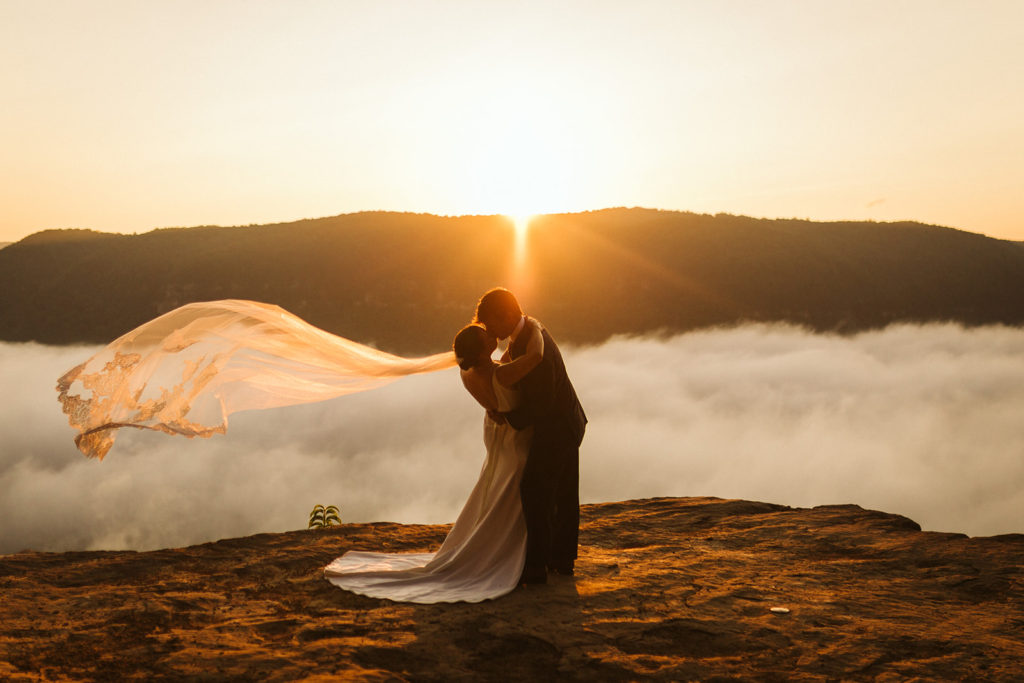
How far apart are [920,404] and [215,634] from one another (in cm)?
21404

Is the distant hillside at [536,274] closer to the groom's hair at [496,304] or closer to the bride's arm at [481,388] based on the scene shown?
the bride's arm at [481,388]

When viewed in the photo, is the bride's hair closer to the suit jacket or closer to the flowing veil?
the suit jacket

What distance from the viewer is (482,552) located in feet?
22.2

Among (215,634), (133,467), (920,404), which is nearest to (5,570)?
(215,634)

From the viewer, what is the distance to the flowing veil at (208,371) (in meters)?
6.98

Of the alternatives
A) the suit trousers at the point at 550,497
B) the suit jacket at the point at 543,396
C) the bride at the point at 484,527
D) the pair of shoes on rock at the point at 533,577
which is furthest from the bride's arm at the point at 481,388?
the pair of shoes on rock at the point at 533,577

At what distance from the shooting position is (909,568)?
7555mm

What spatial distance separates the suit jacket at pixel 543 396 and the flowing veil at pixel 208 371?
129 centimetres

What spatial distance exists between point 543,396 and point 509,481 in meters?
0.90

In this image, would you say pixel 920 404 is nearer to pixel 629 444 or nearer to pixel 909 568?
pixel 629 444

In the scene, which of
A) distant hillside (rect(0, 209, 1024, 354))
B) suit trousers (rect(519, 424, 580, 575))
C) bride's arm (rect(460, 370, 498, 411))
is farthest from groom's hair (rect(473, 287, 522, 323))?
distant hillside (rect(0, 209, 1024, 354))

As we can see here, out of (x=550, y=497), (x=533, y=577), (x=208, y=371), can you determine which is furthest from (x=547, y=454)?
(x=208, y=371)

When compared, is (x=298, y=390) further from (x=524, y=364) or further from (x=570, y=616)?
(x=570, y=616)

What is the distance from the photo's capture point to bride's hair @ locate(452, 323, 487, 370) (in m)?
6.38
